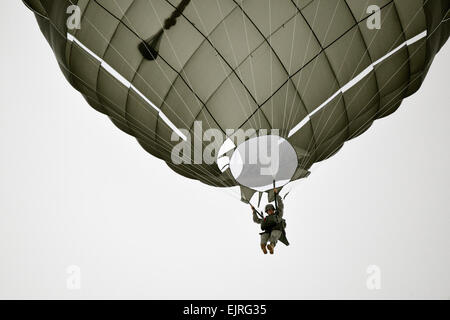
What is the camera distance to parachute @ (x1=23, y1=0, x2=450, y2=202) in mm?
5359

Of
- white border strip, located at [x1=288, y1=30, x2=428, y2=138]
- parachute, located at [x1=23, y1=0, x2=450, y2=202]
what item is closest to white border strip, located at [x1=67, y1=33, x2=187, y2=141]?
parachute, located at [x1=23, y1=0, x2=450, y2=202]

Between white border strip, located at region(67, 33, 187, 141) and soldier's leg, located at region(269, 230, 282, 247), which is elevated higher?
white border strip, located at region(67, 33, 187, 141)

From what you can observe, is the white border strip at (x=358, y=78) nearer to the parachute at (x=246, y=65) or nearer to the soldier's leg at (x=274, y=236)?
the parachute at (x=246, y=65)

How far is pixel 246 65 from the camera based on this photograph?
17.6ft

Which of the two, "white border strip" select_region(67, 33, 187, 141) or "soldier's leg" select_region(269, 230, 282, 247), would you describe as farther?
"white border strip" select_region(67, 33, 187, 141)

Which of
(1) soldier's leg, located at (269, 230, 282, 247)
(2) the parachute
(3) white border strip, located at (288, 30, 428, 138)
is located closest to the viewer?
(1) soldier's leg, located at (269, 230, 282, 247)

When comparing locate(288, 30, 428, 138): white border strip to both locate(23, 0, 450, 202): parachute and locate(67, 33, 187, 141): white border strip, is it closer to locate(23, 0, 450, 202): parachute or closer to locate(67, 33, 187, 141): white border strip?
locate(23, 0, 450, 202): parachute

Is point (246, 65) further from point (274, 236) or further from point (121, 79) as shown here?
point (274, 236)

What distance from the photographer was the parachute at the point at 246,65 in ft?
17.6

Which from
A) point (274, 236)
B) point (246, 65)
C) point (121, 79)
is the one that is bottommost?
point (274, 236)

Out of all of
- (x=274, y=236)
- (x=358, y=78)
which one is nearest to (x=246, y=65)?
(x=358, y=78)

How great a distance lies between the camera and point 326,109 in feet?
19.0

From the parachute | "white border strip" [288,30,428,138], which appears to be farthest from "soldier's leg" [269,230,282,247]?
"white border strip" [288,30,428,138]

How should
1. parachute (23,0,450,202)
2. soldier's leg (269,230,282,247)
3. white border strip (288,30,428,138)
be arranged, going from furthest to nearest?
white border strip (288,30,428,138), parachute (23,0,450,202), soldier's leg (269,230,282,247)
